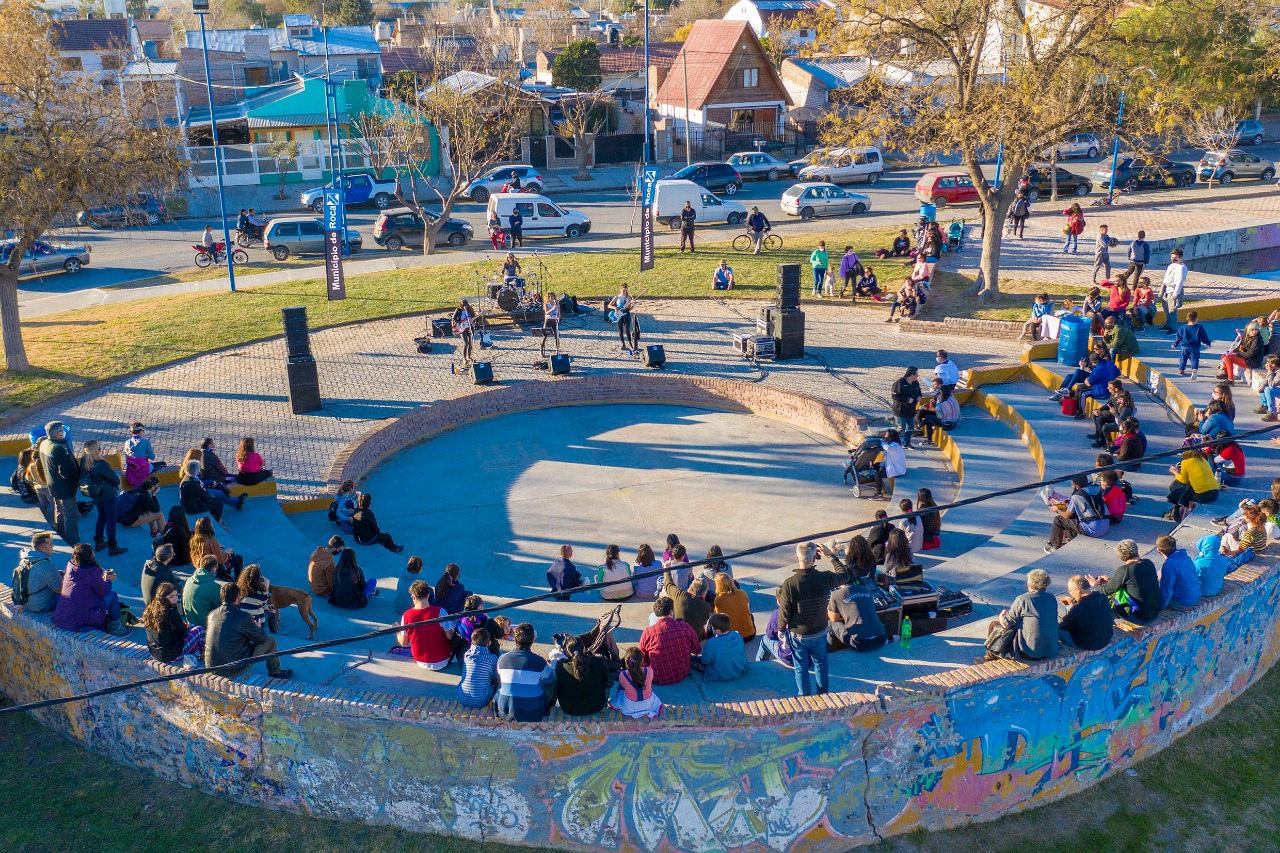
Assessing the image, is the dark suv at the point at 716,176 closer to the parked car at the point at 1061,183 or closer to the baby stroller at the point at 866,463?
the parked car at the point at 1061,183

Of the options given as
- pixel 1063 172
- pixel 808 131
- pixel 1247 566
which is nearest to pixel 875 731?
pixel 1247 566

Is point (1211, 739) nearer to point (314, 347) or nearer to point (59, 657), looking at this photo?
point (59, 657)

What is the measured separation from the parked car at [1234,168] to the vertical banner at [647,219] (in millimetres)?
24581

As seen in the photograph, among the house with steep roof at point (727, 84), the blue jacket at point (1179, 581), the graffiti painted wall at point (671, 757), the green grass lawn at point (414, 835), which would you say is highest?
the house with steep roof at point (727, 84)

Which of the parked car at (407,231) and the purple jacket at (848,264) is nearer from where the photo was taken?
the purple jacket at (848,264)

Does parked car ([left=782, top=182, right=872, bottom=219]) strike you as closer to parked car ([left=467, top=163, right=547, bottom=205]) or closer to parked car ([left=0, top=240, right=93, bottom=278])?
parked car ([left=467, top=163, right=547, bottom=205])

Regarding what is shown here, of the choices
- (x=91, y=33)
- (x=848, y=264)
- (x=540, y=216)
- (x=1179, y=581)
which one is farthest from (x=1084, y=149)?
(x=91, y=33)

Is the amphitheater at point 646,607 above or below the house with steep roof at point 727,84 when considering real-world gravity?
below

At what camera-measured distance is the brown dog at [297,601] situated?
10.9 metres

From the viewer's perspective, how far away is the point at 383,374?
66.5ft

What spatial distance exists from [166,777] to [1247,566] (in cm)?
1028

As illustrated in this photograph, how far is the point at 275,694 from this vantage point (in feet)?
28.9

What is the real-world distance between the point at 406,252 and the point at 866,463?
2030cm

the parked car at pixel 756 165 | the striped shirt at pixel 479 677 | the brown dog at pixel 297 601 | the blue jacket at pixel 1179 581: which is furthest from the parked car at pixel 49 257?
the blue jacket at pixel 1179 581
